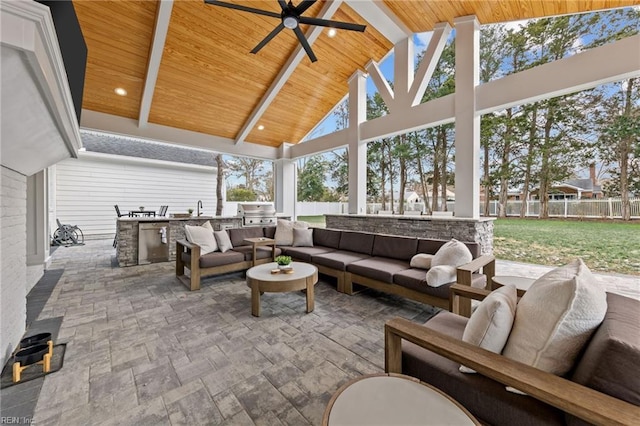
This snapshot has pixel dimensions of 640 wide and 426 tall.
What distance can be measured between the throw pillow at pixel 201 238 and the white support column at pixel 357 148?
3.45 m

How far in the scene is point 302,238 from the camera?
Answer: 200 inches

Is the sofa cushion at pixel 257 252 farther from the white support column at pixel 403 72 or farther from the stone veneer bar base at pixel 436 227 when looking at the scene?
the white support column at pixel 403 72

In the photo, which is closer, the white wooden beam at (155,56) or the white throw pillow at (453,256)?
the white throw pillow at (453,256)

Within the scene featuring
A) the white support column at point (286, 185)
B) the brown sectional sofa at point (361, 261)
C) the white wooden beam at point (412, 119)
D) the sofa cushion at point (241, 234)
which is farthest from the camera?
the white support column at point (286, 185)

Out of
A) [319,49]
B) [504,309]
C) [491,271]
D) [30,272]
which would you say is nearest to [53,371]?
[504,309]

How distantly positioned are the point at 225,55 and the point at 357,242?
15.4 ft

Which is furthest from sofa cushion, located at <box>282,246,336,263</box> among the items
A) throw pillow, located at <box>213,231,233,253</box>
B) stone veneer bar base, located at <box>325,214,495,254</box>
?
stone veneer bar base, located at <box>325,214,495,254</box>

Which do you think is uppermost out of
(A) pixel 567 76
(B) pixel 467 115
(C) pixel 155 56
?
(C) pixel 155 56

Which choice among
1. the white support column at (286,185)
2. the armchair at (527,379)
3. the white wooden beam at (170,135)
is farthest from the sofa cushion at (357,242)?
the white wooden beam at (170,135)

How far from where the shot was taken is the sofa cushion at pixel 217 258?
3.89m

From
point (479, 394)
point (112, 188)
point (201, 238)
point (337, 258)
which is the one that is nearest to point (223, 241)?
point (201, 238)

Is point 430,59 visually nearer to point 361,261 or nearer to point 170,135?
point 361,261

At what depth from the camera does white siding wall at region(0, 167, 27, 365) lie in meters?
1.94

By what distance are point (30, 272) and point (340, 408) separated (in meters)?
5.73
